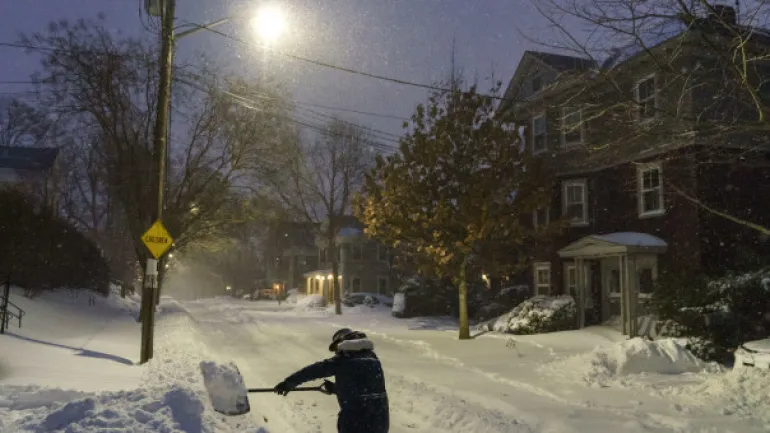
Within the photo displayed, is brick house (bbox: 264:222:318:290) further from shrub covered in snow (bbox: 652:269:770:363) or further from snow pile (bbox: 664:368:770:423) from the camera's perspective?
snow pile (bbox: 664:368:770:423)

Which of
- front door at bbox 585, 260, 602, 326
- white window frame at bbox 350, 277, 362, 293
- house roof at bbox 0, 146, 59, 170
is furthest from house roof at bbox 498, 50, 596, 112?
house roof at bbox 0, 146, 59, 170

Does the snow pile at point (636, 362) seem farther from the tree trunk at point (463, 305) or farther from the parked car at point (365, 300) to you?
the parked car at point (365, 300)

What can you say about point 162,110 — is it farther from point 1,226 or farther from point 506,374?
point 1,226

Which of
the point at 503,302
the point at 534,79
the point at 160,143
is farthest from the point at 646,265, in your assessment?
the point at 160,143

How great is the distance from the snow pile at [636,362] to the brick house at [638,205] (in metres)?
4.65

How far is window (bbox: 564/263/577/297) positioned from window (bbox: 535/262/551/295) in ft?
2.93

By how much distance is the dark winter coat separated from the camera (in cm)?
Result: 524

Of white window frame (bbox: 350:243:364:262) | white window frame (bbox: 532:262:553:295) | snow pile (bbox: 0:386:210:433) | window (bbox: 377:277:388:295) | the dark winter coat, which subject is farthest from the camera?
window (bbox: 377:277:388:295)

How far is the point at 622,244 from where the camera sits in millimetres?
20000

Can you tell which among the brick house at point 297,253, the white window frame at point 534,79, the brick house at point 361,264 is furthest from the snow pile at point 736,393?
the brick house at point 297,253

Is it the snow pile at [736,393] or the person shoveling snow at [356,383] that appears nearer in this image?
the person shoveling snow at [356,383]

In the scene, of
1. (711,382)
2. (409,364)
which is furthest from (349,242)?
(711,382)

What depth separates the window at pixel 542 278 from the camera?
85.5ft

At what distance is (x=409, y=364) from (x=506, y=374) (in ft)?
9.11
